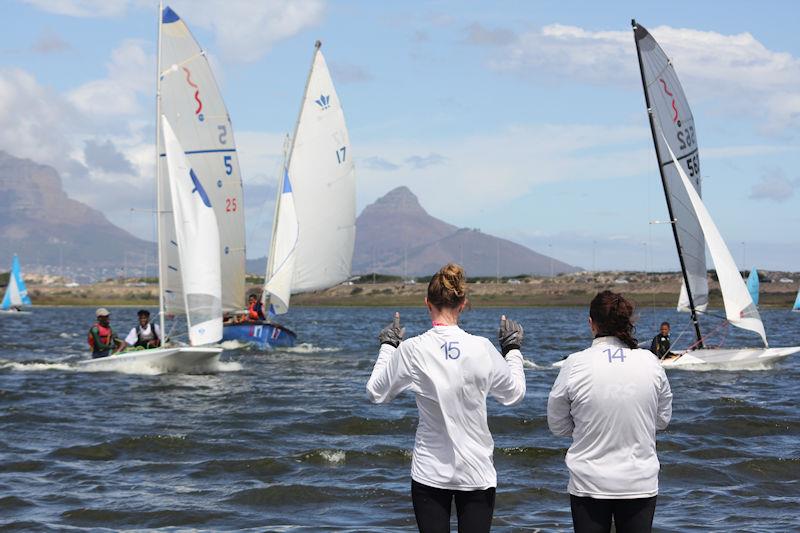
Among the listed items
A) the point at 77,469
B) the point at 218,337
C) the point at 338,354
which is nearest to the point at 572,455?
the point at 77,469

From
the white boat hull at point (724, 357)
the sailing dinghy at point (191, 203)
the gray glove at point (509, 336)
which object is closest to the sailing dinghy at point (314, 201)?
the sailing dinghy at point (191, 203)

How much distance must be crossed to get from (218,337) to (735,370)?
13379 mm

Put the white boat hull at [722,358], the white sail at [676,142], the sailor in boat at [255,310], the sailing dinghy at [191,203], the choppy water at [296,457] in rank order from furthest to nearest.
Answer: the sailor in boat at [255,310] → the white sail at [676,142] → the white boat hull at [722,358] → the sailing dinghy at [191,203] → the choppy water at [296,457]

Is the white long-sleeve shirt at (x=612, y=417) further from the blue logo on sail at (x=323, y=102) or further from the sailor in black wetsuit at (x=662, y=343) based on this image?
the blue logo on sail at (x=323, y=102)

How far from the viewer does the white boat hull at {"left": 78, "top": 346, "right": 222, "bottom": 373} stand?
2519 cm

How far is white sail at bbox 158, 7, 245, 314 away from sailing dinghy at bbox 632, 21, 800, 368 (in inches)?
513

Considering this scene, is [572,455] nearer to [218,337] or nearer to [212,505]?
[212,505]

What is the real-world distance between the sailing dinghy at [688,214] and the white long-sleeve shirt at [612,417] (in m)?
21.2

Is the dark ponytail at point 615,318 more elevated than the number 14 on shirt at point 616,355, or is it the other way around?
the dark ponytail at point 615,318

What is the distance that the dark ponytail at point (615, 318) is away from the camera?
19.9ft

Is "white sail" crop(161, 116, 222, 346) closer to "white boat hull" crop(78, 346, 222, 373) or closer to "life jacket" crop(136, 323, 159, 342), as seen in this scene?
"white boat hull" crop(78, 346, 222, 373)

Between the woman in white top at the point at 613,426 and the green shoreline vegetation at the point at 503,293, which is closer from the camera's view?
the woman in white top at the point at 613,426

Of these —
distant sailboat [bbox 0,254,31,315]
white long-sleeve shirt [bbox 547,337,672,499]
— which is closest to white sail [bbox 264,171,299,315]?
white long-sleeve shirt [bbox 547,337,672,499]

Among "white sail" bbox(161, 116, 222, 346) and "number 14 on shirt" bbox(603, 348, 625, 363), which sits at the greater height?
"white sail" bbox(161, 116, 222, 346)
